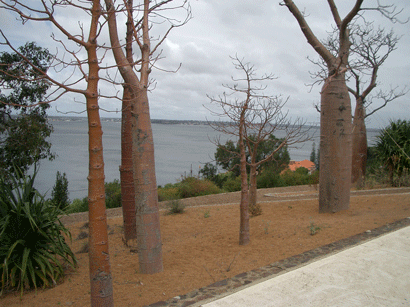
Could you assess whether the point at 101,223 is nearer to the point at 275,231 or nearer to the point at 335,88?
the point at 275,231

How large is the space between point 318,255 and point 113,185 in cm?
1254

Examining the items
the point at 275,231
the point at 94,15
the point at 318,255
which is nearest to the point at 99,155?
the point at 94,15

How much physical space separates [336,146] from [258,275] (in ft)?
14.4

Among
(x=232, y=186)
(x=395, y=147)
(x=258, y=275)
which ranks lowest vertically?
(x=258, y=275)

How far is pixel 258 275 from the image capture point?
12.1ft

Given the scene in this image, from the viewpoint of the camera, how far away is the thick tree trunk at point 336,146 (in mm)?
7102

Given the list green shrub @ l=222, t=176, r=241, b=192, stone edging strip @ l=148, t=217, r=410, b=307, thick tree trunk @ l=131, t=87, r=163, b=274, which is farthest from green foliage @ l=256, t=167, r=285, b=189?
thick tree trunk @ l=131, t=87, r=163, b=274

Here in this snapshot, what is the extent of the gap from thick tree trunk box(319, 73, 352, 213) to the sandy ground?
36 centimetres

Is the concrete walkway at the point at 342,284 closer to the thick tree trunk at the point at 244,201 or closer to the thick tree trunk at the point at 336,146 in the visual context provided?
the thick tree trunk at the point at 244,201

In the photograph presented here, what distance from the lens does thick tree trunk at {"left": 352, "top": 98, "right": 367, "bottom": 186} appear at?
1399 cm

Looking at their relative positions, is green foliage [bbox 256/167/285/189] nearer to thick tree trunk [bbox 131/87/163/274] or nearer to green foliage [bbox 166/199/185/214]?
green foliage [bbox 166/199/185/214]

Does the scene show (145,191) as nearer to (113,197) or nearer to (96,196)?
(96,196)

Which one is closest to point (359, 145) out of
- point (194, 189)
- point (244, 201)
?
point (194, 189)

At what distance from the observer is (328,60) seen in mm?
7488
